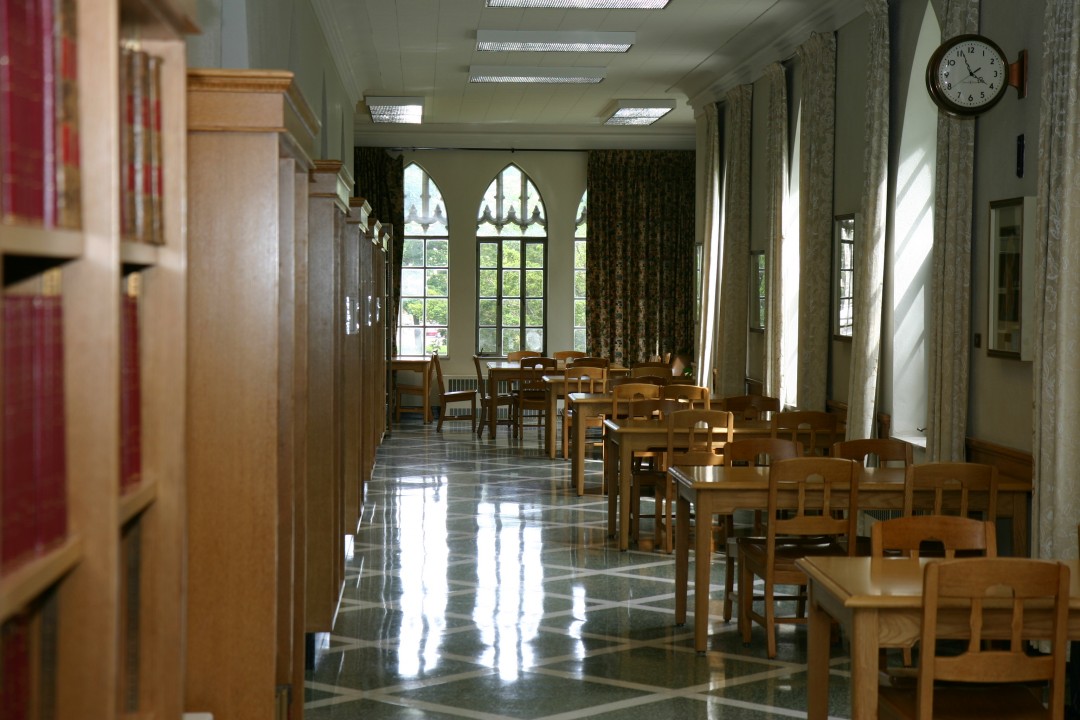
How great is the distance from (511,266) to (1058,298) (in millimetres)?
12682

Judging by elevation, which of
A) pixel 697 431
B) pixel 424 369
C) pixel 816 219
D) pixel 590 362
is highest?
pixel 816 219

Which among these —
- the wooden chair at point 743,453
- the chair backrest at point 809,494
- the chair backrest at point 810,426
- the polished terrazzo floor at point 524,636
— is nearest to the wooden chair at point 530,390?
the polished terrazzo floor at point 524,636

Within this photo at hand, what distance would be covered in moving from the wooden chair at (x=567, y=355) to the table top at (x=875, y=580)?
11.8 metres

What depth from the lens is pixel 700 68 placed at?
41.7ft

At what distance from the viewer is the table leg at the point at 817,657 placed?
4094 millimetres

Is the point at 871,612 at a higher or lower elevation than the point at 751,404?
lower

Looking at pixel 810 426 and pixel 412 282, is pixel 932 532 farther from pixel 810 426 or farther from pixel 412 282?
pixel 412 282

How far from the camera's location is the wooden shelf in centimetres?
134

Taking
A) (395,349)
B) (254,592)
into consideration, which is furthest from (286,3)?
(395,349)

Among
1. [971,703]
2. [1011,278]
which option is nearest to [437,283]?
[1011,278]

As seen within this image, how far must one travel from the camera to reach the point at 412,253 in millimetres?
17562

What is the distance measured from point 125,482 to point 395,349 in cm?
1574

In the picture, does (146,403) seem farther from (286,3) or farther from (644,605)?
(286,3)

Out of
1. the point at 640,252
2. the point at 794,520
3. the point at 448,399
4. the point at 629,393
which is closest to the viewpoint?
the point at 794,520
